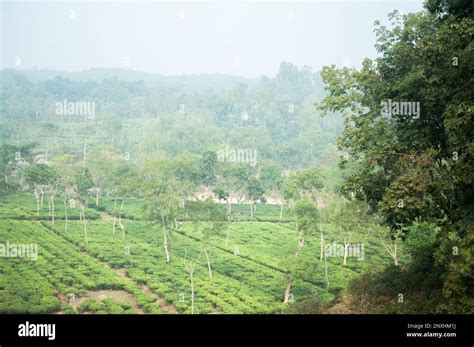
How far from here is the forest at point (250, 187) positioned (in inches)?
417

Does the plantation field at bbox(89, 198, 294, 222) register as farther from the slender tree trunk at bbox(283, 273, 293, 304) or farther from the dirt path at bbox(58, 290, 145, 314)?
the dirt path at bbox(58, 290, 145, 314)

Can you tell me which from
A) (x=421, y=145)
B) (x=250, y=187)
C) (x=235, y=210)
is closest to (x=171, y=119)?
(x=250, y=187)

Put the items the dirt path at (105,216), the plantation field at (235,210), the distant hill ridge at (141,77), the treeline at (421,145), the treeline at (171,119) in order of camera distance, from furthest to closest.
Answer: the distant hill ridge at (141,77), the treeline at (171,119), the dirt path at (105,216), the plantation field at (235,210), the treeline at (421,145)

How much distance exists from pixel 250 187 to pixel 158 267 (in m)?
4.91

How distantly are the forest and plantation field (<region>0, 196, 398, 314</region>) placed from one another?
0.19ft

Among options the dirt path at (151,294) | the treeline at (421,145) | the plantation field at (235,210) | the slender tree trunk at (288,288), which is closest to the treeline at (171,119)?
the plantation field at (235,210)

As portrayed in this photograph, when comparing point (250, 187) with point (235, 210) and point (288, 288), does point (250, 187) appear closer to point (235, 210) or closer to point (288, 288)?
point (235, 210)

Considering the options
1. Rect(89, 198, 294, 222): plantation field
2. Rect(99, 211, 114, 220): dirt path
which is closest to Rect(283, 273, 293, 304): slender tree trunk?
Rect(89, 198, 294, 222): plantation field

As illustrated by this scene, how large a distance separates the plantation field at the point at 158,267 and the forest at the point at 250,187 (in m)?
0.06

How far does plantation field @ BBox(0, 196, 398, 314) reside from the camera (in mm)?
16844

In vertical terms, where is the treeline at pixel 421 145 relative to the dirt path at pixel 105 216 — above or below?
above

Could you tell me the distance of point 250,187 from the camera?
824 inches

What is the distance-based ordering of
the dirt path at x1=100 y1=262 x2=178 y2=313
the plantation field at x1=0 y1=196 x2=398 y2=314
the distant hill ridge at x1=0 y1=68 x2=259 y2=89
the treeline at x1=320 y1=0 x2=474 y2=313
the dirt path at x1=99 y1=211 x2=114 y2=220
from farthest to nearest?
the distant hill ridge at x1=0 y1=68 x2=259 y2=89 < the dirt path at x1=99 y1=211 x2=114 y2=220 < the plantation field at x1=0 y1=196 x2=398 y2=314 < the dirt path at x1=100 y1=262 x2=178 y2=313 < the treeline at x1=320 y1=0 x2=474 y2=313

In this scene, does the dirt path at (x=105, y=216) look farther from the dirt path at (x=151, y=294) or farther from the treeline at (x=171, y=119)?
the treeline at (x=171, y=119)
